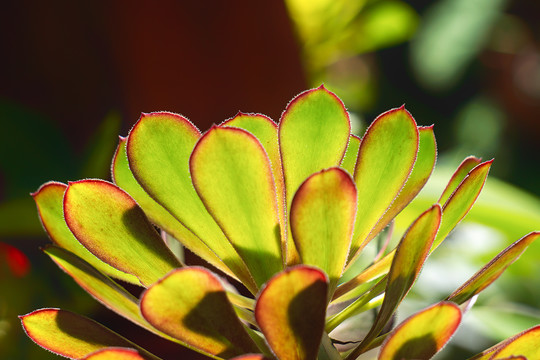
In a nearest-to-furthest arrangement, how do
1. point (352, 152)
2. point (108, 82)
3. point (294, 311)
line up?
point (294, 311) → point (352, 152) → point (108, 82)

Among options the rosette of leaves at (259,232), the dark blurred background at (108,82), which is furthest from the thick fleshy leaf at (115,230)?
the dark blurred background at (108,82)

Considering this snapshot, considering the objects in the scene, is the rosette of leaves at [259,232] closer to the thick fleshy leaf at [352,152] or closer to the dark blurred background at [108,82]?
the thick fleshy leaf at [352,152]

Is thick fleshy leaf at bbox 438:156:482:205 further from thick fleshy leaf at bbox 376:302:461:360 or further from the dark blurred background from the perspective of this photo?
the dark blurred background

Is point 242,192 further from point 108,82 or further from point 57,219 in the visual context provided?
point 108,82

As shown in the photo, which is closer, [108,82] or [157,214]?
[157,214]

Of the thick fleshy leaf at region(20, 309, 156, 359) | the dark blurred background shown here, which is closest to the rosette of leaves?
the thick fleshy leaf at region(20, 309, 156, 359)

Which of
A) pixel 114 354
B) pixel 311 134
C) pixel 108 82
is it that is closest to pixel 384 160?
pixel 311 134

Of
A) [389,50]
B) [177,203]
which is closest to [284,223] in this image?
[177,203]
